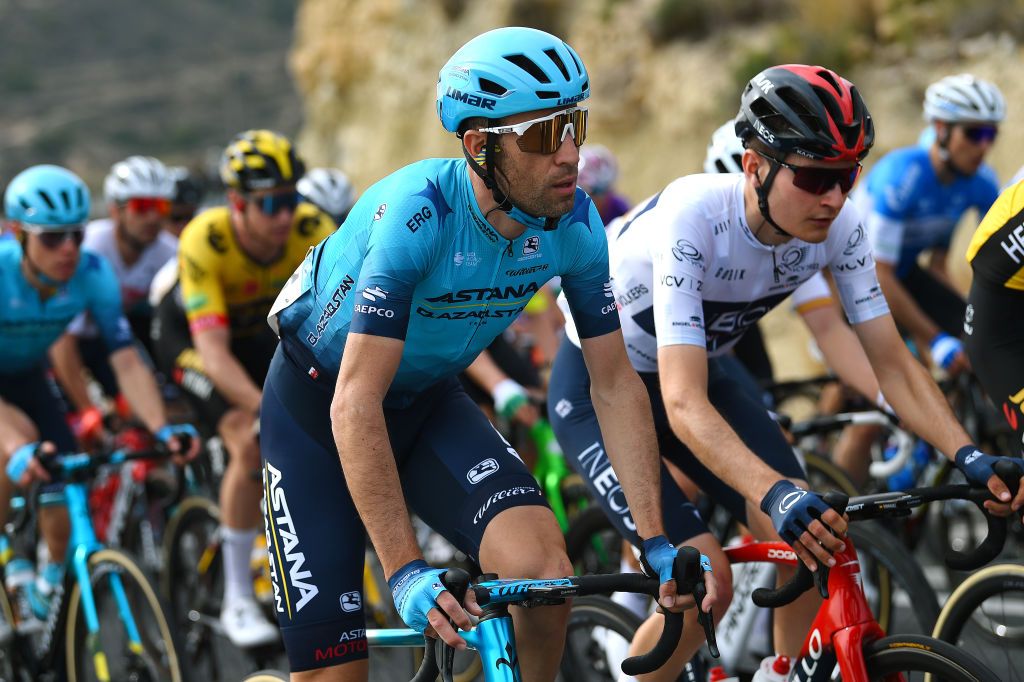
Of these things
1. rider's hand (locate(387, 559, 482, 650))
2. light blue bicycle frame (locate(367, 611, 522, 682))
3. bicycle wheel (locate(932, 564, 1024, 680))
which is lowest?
bicycle wheel (locate(932, 564, 1024, 680))

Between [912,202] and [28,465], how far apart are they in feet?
16.1

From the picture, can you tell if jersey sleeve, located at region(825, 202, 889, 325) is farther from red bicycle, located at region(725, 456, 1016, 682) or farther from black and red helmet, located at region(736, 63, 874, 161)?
red bicycle, located at region(725, 456, 1016, 682)

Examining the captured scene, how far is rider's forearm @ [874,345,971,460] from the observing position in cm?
397

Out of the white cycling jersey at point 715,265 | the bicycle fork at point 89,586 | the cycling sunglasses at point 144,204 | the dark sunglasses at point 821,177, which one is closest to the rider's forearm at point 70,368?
the cycling sunglasses at point 144,204

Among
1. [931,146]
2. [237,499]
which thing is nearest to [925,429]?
[237,499]

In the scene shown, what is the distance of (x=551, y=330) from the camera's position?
8.32 m

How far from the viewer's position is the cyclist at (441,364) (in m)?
3.23

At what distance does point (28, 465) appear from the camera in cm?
557

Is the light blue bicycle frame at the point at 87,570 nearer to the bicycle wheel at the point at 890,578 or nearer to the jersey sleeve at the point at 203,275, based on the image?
the jersey sleeve at the point at 203,275

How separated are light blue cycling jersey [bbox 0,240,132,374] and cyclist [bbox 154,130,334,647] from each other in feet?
1.35

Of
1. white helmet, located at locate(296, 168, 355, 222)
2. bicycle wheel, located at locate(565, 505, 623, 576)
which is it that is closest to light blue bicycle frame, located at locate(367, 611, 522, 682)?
bicycle wheel, located at locate(565, 505, 623, 576)

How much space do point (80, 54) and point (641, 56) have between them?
77.5m

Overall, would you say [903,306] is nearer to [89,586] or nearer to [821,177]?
[821,177]

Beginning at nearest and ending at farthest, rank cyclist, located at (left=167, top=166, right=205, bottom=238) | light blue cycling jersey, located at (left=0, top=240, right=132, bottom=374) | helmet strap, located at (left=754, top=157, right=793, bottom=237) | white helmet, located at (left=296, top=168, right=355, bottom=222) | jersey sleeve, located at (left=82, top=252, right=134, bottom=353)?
helmet strap, located at (left=754, top=157, right=793, bottom=237) → light blue cycling jersey, located at (left=0, top=240, right=132, bottom=374) → jersey sleeve, located at (left=82, top=252, right=134, bottom=353) → white helmet, located at (left=296, top=168, right=355, bottom=222) → cyclist, located at (left=167, top=166, right=205, bottom=238)
